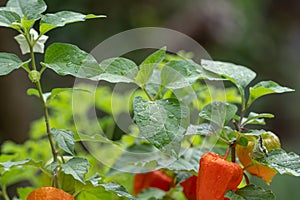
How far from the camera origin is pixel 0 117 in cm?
149

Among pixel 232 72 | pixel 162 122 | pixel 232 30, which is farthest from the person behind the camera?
pixel 232 30

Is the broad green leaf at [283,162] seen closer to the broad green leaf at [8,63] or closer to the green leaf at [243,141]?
the green leaf at [243,141]

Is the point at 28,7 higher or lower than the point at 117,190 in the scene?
higher

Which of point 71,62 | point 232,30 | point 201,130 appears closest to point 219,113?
point 201,130

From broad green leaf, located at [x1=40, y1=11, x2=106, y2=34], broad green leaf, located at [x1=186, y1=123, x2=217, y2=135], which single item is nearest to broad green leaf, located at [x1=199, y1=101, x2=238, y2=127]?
broad green leaf, located at [x1=186, y1=123, x2=217, y2=135]

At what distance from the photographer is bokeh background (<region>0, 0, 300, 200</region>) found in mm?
2291

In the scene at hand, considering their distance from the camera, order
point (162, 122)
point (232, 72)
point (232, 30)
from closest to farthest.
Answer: point (162, 122) → point (232, 72) → point (232, 30)

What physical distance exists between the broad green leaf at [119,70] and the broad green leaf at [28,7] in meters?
0.06

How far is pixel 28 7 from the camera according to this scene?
445mm

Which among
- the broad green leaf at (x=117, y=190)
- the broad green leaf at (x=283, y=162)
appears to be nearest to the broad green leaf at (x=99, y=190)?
the broad green leaf at (x=117, y=190)

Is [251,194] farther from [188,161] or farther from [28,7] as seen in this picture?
[28,7]

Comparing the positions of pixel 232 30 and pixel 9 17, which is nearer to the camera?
pixel 9 17

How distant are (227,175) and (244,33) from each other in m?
2.15

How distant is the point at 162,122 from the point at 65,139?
0.08m
